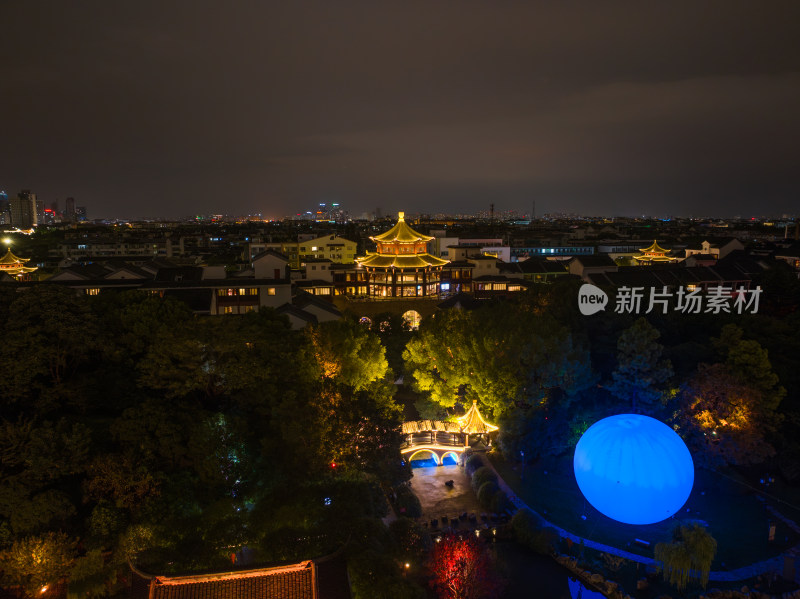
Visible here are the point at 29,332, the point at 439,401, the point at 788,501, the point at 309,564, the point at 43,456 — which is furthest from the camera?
the point at 439,401

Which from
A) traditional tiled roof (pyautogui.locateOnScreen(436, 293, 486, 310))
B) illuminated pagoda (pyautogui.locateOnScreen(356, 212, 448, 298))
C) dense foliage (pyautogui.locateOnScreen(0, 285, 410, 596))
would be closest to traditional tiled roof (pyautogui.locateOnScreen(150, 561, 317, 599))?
A: dense foliage (pyautogui.locateOnScreen(0, 285, 410, 596))

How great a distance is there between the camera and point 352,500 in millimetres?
11438

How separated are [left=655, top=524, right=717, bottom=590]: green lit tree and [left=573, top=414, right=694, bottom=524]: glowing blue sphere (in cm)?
76

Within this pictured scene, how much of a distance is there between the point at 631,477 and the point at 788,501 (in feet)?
20.1

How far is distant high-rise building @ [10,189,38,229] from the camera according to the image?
12938 cm

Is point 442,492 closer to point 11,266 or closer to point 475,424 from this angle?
point 475,424

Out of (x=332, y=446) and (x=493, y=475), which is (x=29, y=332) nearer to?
(x=332, y=446)

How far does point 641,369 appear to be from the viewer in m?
15.0

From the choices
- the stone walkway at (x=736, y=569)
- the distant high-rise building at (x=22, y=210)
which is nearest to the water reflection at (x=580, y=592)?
the stone walkway at (x=736, y=569)

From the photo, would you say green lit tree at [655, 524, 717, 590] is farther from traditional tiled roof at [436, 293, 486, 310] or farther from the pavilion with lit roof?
traditional tiled roof at [436, 293, 486, 310]

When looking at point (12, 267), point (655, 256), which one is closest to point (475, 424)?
point (655, 256)

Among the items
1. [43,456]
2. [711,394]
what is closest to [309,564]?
[43,456]

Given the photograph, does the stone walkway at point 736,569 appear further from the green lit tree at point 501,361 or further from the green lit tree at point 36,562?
the green lit tree at point 36,562

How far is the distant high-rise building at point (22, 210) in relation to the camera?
129 meters
